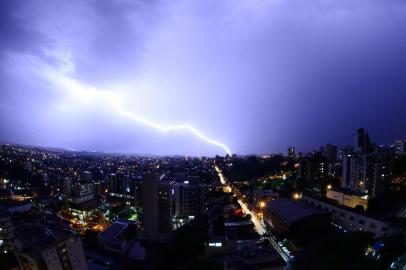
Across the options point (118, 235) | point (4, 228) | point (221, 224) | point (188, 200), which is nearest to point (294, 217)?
point (221, 224)

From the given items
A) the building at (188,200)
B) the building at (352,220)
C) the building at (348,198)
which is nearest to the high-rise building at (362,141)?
the building at (348,198)

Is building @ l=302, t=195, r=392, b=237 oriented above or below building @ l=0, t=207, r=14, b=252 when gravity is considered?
above

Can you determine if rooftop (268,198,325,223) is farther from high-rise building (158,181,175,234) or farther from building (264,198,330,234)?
high-rise building (158,181,175,234)

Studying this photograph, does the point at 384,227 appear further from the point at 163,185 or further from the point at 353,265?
the point at 163,185

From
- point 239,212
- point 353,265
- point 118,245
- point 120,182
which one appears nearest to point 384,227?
point 353,265

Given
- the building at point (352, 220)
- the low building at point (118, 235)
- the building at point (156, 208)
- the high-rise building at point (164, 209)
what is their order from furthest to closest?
the high-rise building at point (164, 209) < the building at point (156, 208) < the low building at point (118, 235) < the building at point (352, 220)

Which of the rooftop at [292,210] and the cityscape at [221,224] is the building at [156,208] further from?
the rooftop at [292,210]

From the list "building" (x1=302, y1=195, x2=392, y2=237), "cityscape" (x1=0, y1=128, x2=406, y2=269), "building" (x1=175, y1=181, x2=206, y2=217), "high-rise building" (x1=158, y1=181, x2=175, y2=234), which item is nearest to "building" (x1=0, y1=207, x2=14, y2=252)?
"cityscape" (x1=0, y1=128, x2=406, y2=269)
